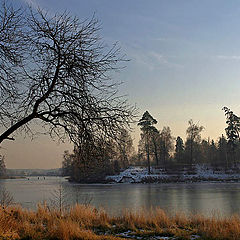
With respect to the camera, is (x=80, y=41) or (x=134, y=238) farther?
(x=134, y=238)

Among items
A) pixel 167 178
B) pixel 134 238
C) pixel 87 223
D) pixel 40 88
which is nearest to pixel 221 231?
pixel 134 238

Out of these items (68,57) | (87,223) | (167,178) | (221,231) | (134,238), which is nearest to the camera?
(68,57)

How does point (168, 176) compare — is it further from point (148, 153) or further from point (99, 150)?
point (99, 150)

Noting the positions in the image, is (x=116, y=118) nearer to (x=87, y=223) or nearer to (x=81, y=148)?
(x=81, y=148)

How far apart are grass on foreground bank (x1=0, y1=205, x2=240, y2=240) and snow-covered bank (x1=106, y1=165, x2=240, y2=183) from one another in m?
33.7

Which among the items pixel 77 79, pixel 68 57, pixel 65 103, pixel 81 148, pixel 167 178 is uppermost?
pixel 68 57

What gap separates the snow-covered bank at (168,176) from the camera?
4301 centimetres

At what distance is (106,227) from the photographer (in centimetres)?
902

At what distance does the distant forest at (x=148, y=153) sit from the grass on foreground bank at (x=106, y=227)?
4.73 feet

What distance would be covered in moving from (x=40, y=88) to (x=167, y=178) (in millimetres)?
39324

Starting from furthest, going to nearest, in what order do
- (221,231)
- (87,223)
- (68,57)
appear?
(87,223), (221,231), (68,57)

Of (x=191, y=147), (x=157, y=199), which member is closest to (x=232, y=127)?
(x=191, y=147)

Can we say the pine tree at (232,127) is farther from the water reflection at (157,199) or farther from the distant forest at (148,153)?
the water reflection at (157,199)

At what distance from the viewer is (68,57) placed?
673cm
